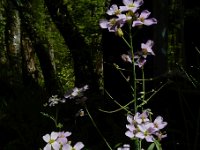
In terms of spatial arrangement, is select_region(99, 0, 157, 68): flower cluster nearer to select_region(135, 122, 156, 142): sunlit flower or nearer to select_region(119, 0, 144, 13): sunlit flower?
select_region(119, 0, 144, 13): sunlit flower

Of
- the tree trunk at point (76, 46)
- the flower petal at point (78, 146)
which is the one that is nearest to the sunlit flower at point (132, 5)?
the flower petal at point (78, 146)

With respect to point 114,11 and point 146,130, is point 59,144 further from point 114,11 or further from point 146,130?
point 114,11

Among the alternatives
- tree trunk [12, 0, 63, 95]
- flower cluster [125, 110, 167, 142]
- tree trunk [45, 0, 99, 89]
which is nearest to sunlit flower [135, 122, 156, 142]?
flower cluster [125, 110, 167, 142]

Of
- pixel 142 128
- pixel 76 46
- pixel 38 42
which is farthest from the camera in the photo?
pixel 38 42

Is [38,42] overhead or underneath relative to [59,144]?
underneath

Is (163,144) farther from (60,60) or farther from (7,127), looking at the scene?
(60,60)

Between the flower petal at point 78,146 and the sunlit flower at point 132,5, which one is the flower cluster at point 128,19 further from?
the flower petal at point 78,146

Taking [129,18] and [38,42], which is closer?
[129,18]

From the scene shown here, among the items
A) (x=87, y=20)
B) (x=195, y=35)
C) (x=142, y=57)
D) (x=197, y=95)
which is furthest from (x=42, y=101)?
(x=87, y=20)

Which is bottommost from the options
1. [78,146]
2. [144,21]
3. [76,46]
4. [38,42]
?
[38,42]

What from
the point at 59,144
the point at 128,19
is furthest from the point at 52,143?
the point at 128,19

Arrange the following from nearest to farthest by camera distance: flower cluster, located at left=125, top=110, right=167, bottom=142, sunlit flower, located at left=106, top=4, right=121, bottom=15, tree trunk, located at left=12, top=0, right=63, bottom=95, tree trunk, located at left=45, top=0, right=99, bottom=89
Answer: flower cluster, located at left=125, top=110, right=167, bottom=142 < sunlit flower, located at left=106, top=4, right=121, bottom=15 < tree trunk, located at left=45, top=0, right=99, bottom=89 < tree trunk, located at left=12, top=0, right=63, bottom=95
